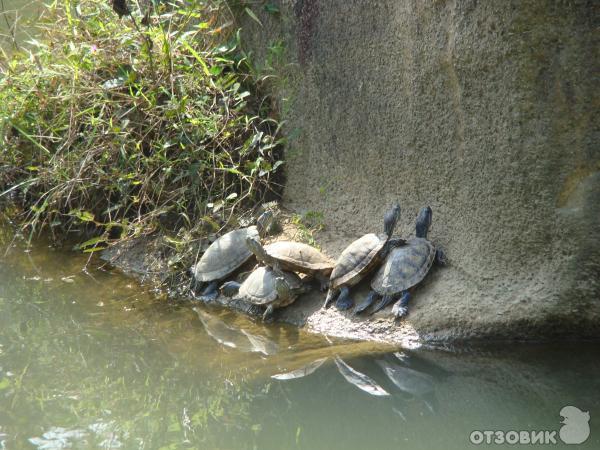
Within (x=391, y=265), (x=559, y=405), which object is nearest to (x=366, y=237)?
(x=391, y=265)

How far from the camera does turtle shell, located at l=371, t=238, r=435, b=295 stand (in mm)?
4461

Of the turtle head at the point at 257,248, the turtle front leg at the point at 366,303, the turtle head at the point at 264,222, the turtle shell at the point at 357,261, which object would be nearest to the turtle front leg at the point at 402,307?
the turtle front leg at the point at 366,303

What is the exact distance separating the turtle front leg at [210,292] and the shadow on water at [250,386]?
22 centimetres

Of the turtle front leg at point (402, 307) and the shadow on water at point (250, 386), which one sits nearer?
the shadow on water at point (250, 386)

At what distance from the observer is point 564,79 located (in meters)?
3.93

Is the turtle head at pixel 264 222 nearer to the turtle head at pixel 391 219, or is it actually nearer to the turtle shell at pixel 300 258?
the turtle shell at pixel 300 258

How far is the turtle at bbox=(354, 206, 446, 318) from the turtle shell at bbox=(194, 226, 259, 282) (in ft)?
3.45

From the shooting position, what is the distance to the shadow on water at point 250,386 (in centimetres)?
350

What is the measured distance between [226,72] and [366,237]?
7.09 ft

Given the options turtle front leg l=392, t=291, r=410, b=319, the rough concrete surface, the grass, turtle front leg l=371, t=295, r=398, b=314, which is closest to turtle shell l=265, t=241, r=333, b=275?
the rough concrete surface

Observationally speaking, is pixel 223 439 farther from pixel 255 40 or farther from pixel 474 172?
pixel 255 40

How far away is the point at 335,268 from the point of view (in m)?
4.73

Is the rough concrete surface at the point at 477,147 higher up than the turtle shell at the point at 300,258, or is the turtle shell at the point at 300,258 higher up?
the rough concrete surface at the point at 477,147

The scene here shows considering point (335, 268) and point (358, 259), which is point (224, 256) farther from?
point (358, 259)
